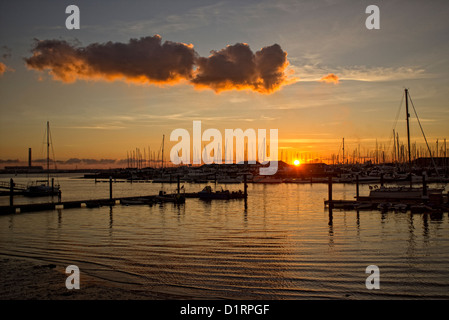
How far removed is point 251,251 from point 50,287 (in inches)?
460

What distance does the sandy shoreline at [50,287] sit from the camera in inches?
568

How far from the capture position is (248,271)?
18359 mm

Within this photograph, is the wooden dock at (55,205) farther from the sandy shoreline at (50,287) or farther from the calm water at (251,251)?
the sandy shoreline at (50,287)

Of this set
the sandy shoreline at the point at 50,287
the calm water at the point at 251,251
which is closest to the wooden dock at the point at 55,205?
the calm water at the point at 251,251

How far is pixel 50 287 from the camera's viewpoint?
15570 mm

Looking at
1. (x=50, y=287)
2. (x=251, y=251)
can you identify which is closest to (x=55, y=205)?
(x=251, y=251)

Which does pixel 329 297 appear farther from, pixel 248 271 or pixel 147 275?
pixel 147 275

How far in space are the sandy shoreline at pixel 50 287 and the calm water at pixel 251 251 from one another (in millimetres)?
909

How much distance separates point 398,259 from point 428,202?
83.7ft

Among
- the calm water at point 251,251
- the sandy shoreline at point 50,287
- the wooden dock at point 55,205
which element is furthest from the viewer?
the wooden dock at point 55,205

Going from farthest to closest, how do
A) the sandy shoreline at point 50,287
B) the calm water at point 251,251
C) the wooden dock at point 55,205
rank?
the wooden dock at point 55,205 < the calm water at point 251,251 < the sandy shoreline at point 50,287

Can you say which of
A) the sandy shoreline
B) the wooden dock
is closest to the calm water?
the sandy shoreline

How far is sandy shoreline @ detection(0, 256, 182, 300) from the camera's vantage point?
14.4 meters

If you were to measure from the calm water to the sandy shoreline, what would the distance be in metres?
0.91
